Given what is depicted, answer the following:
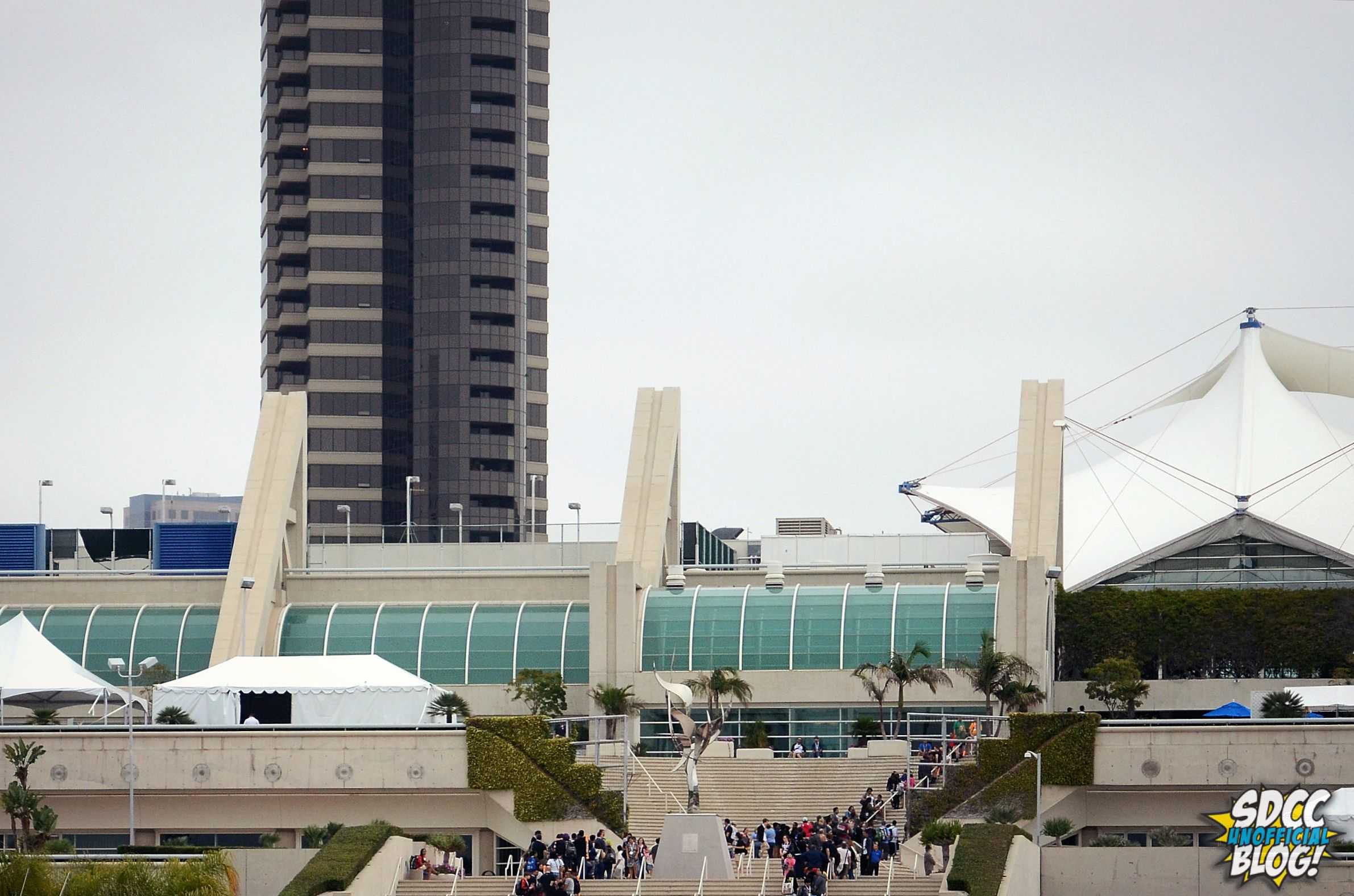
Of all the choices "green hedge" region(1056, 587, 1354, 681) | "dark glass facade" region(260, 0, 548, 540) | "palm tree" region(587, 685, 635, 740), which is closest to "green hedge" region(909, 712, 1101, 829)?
"palm tree" region(587, 685, 635, 740)

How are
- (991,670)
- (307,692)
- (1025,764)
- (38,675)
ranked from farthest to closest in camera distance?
(991,670)
(307,692)
(38,675)
(1025,764)

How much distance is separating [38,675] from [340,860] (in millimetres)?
17852

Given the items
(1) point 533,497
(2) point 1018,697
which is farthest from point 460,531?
(2) point 1018,697

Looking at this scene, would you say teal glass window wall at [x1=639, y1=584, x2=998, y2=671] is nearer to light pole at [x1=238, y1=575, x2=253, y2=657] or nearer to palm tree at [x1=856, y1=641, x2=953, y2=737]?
palm tree at [x1=856, y1=641, x2=953, y2=737]

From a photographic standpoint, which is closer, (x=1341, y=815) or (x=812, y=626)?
(x=1341, y=815)

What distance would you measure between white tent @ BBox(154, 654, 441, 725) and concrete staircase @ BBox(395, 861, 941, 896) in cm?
1196

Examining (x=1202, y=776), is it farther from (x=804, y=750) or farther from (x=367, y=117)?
(x=367, y=117)

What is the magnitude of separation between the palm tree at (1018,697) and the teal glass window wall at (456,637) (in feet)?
50.3

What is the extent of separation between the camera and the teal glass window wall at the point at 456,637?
248 feet

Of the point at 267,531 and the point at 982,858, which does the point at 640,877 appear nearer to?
the point at 982,858

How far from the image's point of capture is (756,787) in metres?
63.1

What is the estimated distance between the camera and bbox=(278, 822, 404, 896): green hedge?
48.4 m

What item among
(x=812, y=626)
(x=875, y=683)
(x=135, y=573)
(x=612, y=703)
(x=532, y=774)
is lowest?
(x=532, y=774)

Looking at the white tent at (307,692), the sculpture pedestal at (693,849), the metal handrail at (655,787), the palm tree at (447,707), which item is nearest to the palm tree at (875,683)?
the metal handrail at (655,787)
